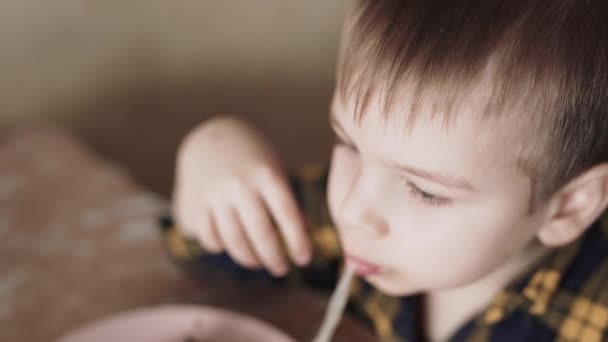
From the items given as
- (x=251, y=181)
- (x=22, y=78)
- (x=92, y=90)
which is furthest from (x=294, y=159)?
(x=251, y=181)

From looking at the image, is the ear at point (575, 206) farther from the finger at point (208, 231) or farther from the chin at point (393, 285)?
the finger at point (208, 231)

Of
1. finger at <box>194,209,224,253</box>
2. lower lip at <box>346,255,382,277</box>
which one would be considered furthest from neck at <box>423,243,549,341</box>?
finger at <box>194,209,224,253</box>

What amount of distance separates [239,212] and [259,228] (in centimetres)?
2

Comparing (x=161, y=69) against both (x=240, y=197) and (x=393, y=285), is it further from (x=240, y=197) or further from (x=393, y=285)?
(x=393, y=285)

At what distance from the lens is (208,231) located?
0.69 metres

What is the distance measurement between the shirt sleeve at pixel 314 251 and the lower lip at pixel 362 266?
Result: 166 millimetres

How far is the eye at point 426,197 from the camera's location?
20.9 inches

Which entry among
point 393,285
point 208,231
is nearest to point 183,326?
point 208,231

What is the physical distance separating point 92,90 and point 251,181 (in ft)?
1.71

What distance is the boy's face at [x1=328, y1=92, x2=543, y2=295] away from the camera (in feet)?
1.61

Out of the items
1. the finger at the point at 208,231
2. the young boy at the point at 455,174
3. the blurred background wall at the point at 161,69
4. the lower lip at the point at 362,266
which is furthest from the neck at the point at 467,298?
the blurred background wall at the point at 161,69

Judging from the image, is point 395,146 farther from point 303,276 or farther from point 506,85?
point 303,276

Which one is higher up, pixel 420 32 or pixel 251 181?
pixel 420 32

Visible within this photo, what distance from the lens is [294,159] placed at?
1360 mm
